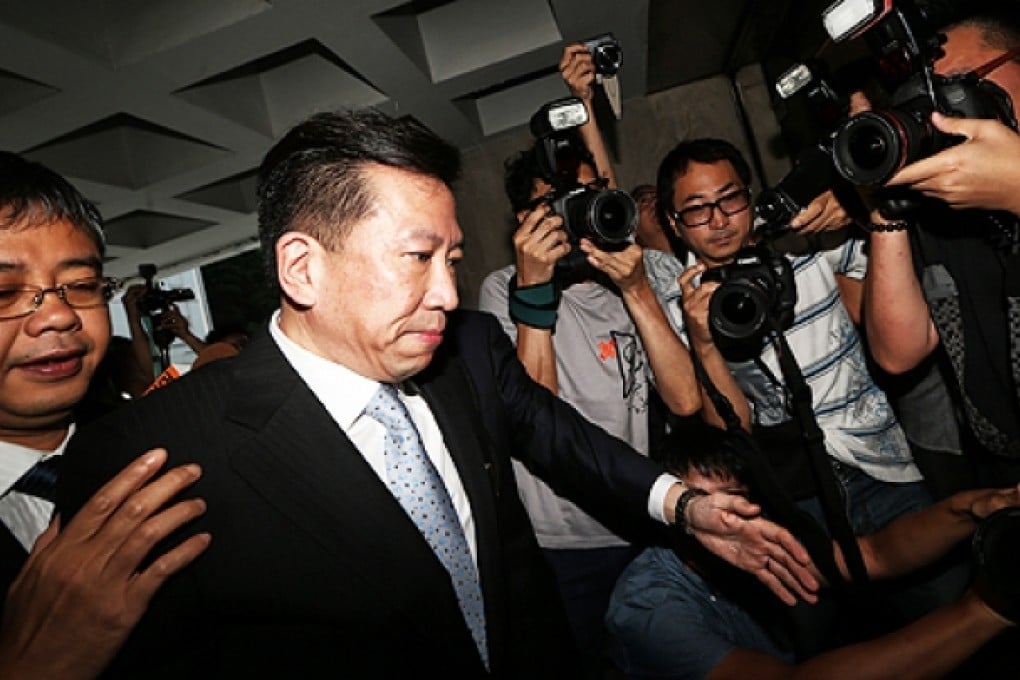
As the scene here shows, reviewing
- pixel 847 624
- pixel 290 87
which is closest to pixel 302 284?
pixel 847 624

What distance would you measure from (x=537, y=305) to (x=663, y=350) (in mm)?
507

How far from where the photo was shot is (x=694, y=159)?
2.40 m

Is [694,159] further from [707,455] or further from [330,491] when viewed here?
[330,491]

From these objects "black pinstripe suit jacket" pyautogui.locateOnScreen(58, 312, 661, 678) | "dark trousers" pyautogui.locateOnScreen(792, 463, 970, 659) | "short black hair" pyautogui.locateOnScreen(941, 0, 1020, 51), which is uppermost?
"short black hair" pyautogui.locateOnScreen(941, 0, 1020, 51)

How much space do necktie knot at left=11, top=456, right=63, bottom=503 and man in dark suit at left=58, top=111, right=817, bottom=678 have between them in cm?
11

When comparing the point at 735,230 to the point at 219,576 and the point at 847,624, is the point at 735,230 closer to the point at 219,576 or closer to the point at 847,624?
the point at 847,624

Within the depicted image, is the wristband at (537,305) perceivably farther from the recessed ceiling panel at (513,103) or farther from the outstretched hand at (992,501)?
the recessed ceiling panel at (513,103)

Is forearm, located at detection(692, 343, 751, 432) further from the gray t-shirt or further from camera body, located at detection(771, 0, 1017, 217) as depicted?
camera body, located at detection(771, 0, 1017, 217)

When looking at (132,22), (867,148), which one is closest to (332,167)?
(867,148)

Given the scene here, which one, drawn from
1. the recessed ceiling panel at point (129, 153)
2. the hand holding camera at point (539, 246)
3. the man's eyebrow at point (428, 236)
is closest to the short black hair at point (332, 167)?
the man's eyebrow at point (428, 236)

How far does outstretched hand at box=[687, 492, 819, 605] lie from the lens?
1.56 meters

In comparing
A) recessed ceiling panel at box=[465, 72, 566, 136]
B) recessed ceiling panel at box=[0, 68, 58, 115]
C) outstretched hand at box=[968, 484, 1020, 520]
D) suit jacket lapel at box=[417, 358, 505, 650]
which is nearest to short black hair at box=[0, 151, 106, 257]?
suit jacket lapel at box=[417, 358, 505, 650]

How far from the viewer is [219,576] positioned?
1.09 metres

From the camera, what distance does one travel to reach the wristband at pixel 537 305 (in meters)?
2.16
